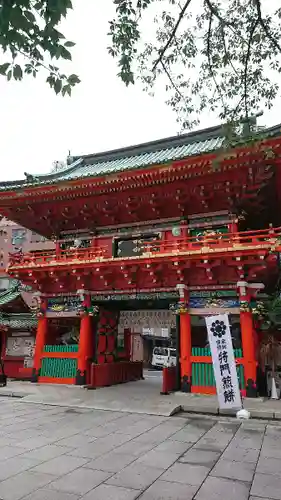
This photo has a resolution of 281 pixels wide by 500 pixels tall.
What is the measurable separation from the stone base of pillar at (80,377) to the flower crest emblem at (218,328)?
601cm

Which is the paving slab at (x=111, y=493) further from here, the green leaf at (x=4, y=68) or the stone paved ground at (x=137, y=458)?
the green leaf at (x=4, y=68)

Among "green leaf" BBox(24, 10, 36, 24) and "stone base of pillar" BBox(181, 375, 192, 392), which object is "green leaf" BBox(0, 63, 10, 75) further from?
"stone base of pillar" BBox(181, 375, 192, 392)

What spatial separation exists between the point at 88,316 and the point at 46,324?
2097 millimetres

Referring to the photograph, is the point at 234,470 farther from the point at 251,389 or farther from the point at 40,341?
the point at 40,341

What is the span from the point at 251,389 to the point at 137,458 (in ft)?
20.9

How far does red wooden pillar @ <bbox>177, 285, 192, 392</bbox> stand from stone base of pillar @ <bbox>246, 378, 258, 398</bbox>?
1.78 m

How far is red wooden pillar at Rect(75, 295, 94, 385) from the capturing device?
42.2ft

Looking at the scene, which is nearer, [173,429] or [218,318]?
[173,429]

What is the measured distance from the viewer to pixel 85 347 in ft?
42.7

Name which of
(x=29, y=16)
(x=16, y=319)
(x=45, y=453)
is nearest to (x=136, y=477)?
(x=45, y=453)

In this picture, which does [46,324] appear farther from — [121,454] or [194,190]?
[121,454]

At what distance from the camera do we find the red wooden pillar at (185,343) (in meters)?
11.2

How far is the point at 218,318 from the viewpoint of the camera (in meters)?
9.09

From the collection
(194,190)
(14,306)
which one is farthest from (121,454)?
(14,306)
